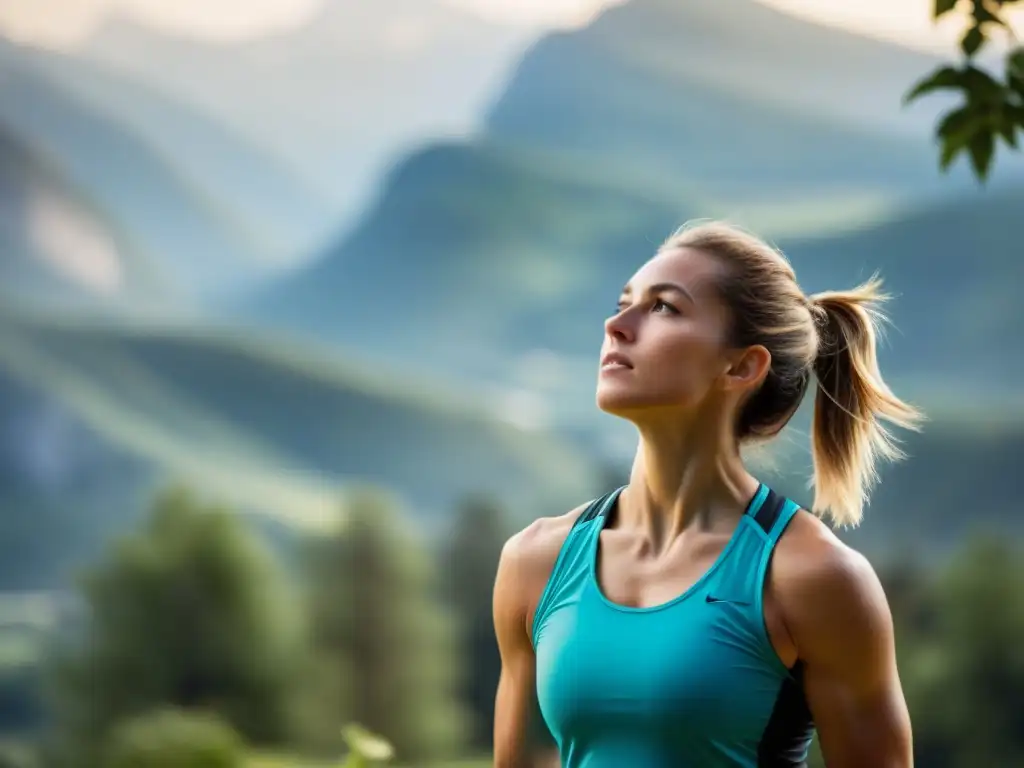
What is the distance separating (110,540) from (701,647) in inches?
377

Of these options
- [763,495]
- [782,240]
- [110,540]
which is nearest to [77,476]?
[110,540]

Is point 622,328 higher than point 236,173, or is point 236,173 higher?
point 236,173

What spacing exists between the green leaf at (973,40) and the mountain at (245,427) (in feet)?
32.3

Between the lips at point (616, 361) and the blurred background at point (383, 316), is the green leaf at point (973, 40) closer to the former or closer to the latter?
the lips at point (616, 361)

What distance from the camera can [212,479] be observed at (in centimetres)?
1116

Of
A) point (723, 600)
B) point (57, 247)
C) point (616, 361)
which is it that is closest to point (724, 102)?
point (57, 247)

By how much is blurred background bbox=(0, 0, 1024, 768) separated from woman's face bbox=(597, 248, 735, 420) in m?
7.84

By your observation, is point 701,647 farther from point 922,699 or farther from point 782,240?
point 782,240

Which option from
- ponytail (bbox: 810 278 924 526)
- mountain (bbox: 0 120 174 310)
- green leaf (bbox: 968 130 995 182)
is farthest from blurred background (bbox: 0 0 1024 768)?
green leaf (bbox: 968 130 995 182)

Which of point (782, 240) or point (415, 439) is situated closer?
point (782, 240)

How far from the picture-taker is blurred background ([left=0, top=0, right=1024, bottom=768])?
9562mm

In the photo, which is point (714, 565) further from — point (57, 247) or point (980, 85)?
point (57, 247)

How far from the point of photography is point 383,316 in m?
12.1

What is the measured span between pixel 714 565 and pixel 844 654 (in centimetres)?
11
